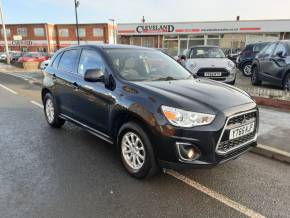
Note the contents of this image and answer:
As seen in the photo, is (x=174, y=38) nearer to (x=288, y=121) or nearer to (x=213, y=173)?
(x=288, y=121)

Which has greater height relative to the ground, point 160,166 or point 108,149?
point 160,166

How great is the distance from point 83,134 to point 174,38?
31.4 meters

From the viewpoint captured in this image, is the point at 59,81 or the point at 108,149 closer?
the point at 108,149

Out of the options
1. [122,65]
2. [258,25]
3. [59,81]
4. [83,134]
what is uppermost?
[258,25]

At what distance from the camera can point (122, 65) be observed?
4.15 meters

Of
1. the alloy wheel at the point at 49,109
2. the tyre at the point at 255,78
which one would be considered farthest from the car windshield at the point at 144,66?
the tyre at the point at 255,78

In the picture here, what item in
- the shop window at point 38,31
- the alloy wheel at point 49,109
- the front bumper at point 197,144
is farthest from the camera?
the shop window at point 38,31

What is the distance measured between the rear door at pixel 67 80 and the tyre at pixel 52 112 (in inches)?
11.7

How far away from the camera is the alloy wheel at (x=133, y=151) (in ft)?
11.7

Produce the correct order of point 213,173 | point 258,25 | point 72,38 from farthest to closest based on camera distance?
point 72,38
point 258,25
point 213,173

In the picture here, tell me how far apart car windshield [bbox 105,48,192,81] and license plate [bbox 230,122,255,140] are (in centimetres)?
134

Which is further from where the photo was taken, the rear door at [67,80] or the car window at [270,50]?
the car window at [270,50]

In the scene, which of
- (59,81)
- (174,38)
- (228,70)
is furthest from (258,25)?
(59,81)

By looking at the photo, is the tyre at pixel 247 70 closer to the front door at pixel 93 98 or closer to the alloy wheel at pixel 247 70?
the alloy wheel at pixel 247 70
